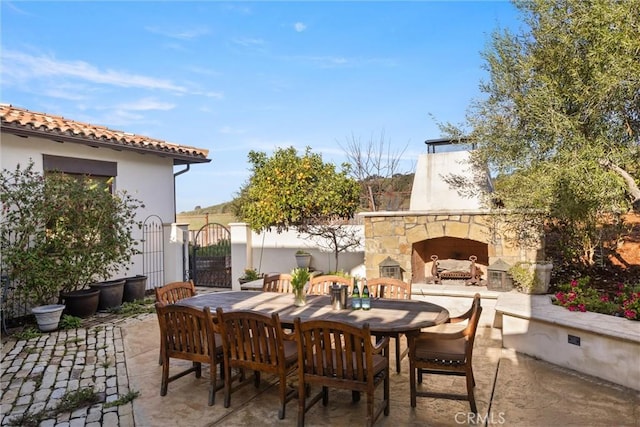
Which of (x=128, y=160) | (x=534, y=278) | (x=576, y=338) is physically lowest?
(x=576, y=338)

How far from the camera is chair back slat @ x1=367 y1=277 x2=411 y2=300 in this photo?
4664 mm

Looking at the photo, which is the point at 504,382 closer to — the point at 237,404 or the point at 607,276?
the point at 237,404

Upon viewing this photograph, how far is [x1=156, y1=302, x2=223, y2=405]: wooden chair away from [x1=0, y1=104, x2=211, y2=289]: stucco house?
4.65 meters

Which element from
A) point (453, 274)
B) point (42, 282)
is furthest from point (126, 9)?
point (453, 274)

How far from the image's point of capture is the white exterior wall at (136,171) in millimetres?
6656

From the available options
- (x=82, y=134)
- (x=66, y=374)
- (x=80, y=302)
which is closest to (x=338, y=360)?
(x=66, y=374)

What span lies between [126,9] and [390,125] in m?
8.24

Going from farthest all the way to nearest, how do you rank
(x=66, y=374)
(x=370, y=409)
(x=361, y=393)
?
(x=66, y=374)
(x=361, y=393)
(x=370, y=409)

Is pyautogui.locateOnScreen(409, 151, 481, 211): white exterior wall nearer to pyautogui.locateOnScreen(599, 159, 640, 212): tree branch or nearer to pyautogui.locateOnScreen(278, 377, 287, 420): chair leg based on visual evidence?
pyautogui.locateOnScreen(599, 159, 640, 212): tree branch

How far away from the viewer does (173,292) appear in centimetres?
462

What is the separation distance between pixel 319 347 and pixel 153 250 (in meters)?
7.01

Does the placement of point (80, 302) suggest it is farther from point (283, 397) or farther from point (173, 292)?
point (283, 397)

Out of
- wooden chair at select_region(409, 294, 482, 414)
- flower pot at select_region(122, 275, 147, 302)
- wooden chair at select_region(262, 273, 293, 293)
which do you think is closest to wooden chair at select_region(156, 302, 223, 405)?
wooden chair at select_region(262, 273, 293, 293)

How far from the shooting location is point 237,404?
11.5 ft
